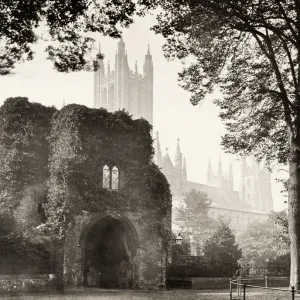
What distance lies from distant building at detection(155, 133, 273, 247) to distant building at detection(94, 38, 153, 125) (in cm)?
1403

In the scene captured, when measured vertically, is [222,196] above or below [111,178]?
above

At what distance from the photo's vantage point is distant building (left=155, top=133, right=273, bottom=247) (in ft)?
350

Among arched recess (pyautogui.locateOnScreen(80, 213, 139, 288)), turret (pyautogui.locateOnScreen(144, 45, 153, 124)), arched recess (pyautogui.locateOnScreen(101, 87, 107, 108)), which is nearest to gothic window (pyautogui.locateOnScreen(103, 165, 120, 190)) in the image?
arched recess (pyautogui.locateOnScreen(80, 213, 139, 288))

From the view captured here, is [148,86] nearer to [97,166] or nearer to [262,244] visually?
[262,244]

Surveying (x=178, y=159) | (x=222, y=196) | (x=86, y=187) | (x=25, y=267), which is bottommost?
(x=25, y=267)

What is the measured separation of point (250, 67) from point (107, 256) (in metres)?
17.4

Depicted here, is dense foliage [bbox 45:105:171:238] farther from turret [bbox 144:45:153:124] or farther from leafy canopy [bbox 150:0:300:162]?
turret [bbox 144:45:153:124]

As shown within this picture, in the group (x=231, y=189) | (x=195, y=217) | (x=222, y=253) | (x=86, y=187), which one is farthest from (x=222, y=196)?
(x=86, y=187)

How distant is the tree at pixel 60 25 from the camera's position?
8438 mm

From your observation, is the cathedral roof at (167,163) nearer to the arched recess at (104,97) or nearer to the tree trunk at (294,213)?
the arched recess at (104,97)

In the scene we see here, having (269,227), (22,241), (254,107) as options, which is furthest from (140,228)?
(269,227)

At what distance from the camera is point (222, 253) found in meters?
30.3

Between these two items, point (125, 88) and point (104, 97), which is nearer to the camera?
point (125, 88)

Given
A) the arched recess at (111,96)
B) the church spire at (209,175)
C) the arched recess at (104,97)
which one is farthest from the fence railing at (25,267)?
the church spire at (209,175)
